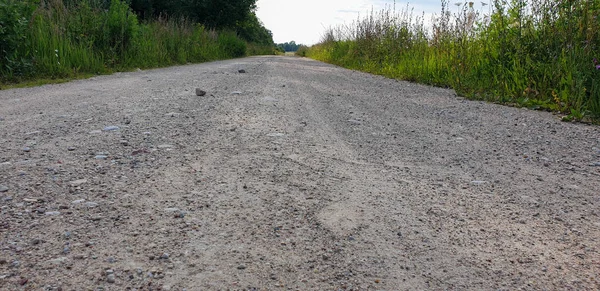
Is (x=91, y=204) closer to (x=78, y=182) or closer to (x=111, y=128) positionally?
(x=78, y=182)

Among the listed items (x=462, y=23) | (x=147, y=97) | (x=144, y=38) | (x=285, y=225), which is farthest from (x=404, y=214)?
(x=144, y=38)

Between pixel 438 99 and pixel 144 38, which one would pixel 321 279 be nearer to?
pixel 438 99

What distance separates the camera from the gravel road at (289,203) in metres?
1.47

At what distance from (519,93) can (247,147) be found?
412cm

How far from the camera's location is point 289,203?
200cm

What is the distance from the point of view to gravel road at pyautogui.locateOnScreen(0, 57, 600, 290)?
1.47m

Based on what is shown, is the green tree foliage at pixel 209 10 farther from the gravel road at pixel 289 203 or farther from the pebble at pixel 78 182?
the pebble at pixel 78 182

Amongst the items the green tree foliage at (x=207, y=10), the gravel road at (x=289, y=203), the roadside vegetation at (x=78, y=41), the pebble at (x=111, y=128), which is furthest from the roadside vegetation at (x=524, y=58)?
the green tree foliage at (x=207, y=10)

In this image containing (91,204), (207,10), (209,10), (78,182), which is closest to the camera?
(91,204)

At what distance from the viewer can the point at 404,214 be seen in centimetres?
193

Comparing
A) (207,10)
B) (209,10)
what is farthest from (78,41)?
(209,10)

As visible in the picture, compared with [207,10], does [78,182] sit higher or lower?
lower

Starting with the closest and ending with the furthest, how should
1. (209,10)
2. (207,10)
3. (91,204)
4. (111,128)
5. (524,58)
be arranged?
(91,204), (111,128), (524,58), (207,10), (209,10)

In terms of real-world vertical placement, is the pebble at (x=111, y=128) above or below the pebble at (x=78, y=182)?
above
